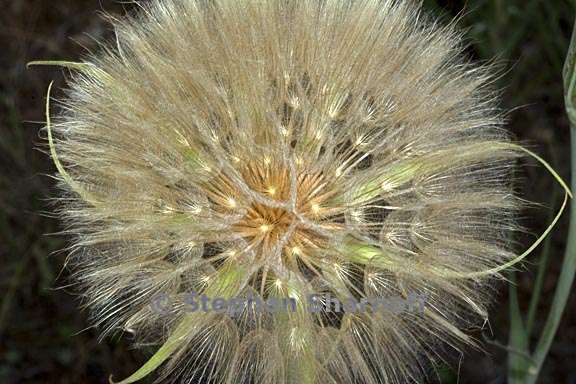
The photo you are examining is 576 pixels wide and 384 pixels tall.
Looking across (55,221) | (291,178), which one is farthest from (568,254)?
(55,221)

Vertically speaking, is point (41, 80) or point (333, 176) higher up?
point (333, 176)

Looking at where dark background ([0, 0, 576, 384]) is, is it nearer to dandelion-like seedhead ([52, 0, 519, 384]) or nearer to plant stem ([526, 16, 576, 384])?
plant stem ([526, 16, 576, 384])

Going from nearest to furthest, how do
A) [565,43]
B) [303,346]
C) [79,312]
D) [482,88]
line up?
[303,346], [482,88], [565,43], [79,312]

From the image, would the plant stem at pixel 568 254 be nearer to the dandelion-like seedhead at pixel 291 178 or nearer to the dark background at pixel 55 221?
the dandelion-like seedhead at pixel 291 178

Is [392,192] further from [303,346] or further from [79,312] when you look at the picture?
[79,312]

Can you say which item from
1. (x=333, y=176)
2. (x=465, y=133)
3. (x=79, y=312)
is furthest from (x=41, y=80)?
(x=465, y=133)

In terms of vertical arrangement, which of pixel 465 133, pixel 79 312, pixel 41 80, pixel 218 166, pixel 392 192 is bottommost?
pixel 79 312
